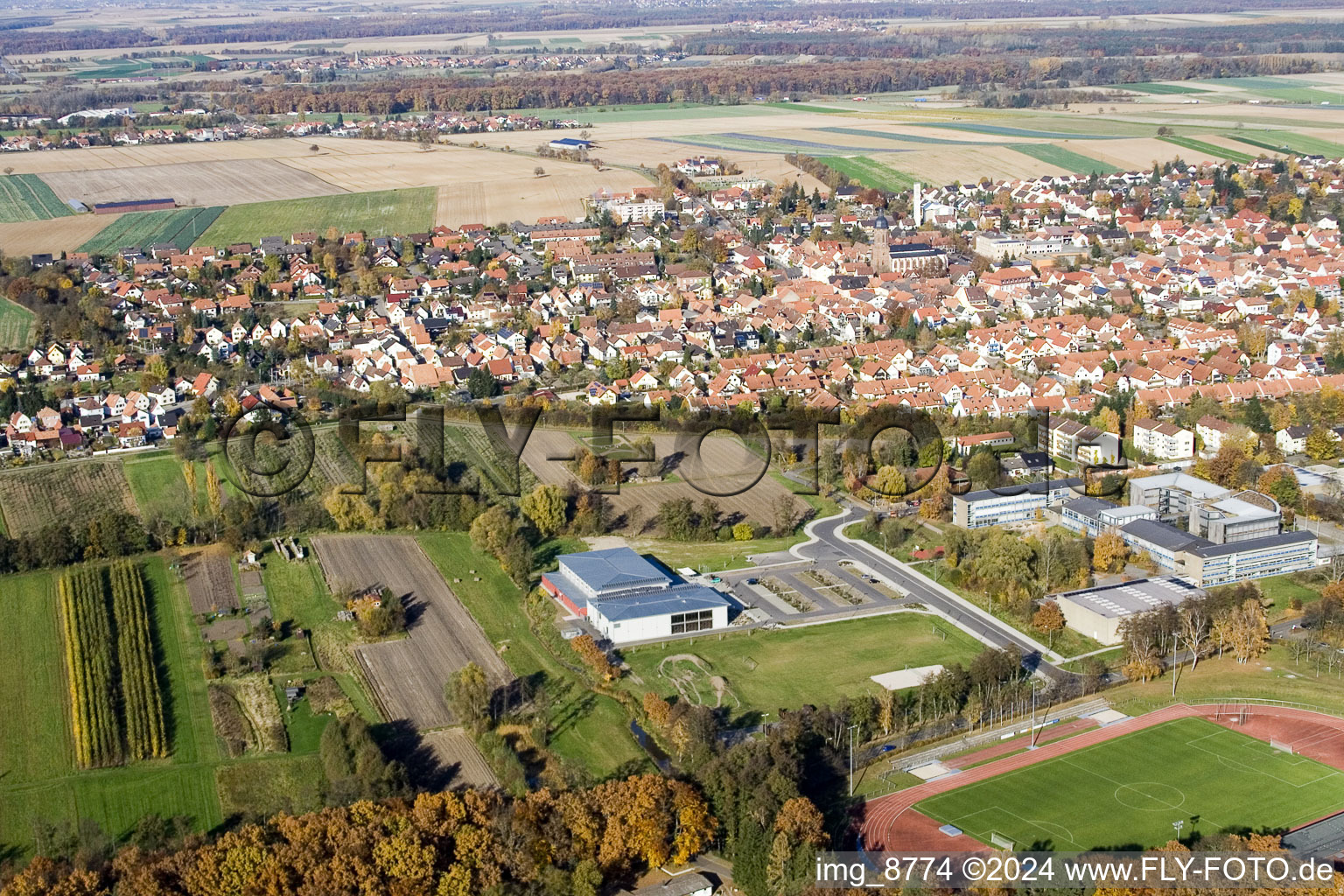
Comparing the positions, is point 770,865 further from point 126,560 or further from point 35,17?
point 35,17

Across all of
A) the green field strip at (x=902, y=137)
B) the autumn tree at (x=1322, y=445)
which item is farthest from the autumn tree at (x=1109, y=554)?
the green field strip at (x=902, y=137)

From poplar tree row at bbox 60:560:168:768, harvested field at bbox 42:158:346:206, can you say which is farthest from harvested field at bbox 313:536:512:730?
harvested field at bbox 42:158:346:206

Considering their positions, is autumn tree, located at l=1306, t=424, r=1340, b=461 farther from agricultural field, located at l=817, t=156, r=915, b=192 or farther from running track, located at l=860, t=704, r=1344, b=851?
agricultural field, located at l=817, t=156, r=915, b=192

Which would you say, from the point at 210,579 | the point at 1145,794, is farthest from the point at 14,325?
the point at 1145,794

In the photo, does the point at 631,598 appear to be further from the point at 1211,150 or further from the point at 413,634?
the point at 1211,150

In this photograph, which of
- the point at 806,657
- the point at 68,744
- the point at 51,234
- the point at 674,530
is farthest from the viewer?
the point at 51,234

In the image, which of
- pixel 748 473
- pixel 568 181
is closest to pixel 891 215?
pixel 568 181

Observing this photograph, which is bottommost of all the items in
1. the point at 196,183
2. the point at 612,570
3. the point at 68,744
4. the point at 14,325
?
the point at 68,744
